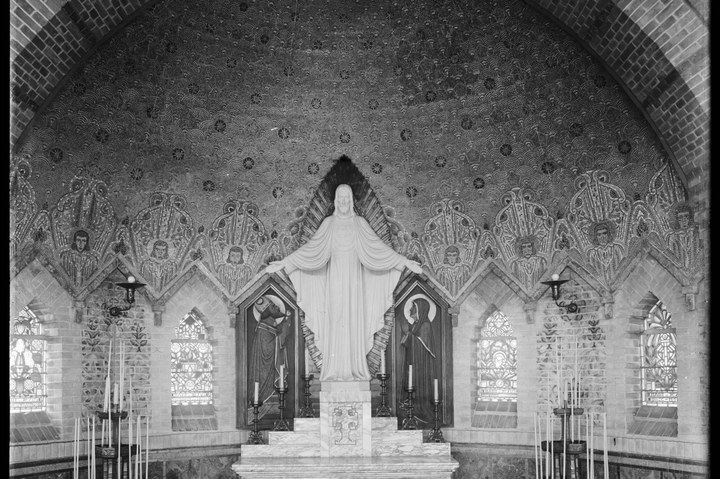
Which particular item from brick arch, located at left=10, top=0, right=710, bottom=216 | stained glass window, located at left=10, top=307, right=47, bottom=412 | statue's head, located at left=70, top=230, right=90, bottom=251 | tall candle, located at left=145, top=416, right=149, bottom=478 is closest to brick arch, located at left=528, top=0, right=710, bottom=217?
brick arch, located at left=10, top=0, right=710, bottom=216

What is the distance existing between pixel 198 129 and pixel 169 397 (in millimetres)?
4854

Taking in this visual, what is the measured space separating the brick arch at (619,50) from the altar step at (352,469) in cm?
602

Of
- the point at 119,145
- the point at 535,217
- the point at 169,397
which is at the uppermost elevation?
the point at 119,145

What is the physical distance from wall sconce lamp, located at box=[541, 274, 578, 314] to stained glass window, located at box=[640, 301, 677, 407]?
1.23 m

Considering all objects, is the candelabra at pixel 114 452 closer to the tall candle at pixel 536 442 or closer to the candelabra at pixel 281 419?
the candelabra at pixel 281 419

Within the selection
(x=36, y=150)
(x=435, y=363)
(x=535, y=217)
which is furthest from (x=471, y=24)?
(x=36, y=150)

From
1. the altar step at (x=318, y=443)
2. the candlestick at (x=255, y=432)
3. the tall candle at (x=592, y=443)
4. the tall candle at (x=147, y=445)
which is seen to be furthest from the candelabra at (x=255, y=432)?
the tall candle at (x=592, y=443)

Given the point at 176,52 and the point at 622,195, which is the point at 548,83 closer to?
the point at 622,195

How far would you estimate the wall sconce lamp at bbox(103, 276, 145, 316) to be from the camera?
15.8 m

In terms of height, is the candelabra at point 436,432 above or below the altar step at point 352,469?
above

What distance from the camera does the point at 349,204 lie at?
55.1ft

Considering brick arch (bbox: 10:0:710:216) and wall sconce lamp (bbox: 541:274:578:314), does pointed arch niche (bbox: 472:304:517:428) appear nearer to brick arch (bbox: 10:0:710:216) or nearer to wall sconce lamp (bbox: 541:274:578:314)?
wall sconce lamp (bbox: 541:274:578:314)

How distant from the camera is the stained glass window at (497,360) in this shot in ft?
55.8

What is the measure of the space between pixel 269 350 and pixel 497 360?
4216 millimetres
